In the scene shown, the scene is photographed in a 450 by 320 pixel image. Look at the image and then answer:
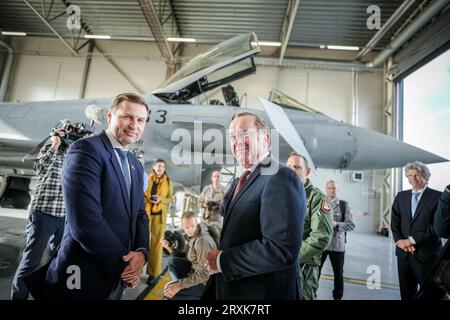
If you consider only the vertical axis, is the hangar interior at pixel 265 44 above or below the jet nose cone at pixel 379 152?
above

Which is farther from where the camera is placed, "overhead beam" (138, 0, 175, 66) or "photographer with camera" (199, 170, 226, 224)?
"overhead beam" (138, 0, 175, 66)

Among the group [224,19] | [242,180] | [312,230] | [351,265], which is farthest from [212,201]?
[224,19]

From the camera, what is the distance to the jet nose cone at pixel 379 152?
8.82 feet

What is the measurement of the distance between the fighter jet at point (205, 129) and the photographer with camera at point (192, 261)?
998 millimetres

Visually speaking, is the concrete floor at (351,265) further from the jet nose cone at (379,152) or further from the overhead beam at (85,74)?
the overhead beam at (85,74)

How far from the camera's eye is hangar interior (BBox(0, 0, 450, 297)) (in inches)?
98.6

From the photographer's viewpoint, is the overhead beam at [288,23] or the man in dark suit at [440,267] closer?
the man in dark suit at [440,267]

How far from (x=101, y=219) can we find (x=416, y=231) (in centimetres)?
206

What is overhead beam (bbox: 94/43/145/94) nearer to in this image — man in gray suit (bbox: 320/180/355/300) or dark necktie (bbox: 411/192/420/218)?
man in gray suit (bbox: 320/180/355/300)

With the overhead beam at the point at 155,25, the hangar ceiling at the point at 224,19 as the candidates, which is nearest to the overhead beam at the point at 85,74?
the hangar ceiling at the point at 224,19

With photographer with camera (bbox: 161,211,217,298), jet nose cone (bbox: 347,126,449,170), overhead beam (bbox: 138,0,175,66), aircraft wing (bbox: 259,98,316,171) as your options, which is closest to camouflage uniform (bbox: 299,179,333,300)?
photographer with camera (bbox: 161,211,217,298)

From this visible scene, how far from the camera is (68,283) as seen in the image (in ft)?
2.55

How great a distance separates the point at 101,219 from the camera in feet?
2.43

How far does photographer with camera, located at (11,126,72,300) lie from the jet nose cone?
323 centimetres
